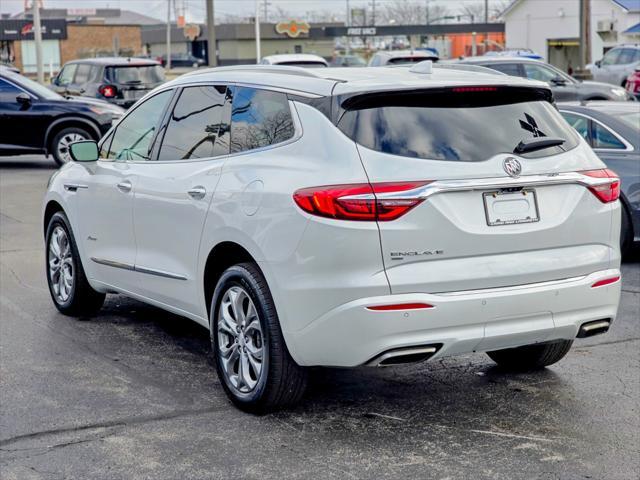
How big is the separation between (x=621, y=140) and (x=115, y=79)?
15.1 metres

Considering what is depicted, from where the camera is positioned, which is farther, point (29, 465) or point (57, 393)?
point (57, 393)

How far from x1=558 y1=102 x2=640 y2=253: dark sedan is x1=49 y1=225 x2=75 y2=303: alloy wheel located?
16.2 feet

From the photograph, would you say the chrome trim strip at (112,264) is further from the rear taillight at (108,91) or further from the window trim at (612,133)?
the rear taillight at (108,91)

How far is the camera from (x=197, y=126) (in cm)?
613

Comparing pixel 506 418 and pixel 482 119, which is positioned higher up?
pixel 482 119

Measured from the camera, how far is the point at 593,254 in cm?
530

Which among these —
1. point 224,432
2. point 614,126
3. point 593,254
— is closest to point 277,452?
point 224,432

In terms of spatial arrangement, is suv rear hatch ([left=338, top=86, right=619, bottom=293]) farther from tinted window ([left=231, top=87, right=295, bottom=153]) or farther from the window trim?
the window trim

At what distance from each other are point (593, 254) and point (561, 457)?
1.04 m

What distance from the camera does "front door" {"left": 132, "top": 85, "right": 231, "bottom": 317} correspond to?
19.1ft

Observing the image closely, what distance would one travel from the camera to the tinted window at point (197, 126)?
5914 mm

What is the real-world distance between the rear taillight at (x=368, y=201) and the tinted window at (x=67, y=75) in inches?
793

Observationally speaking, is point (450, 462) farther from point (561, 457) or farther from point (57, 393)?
point (57, 393)

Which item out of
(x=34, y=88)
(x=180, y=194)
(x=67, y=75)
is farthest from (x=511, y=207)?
(x=67, y=75)
